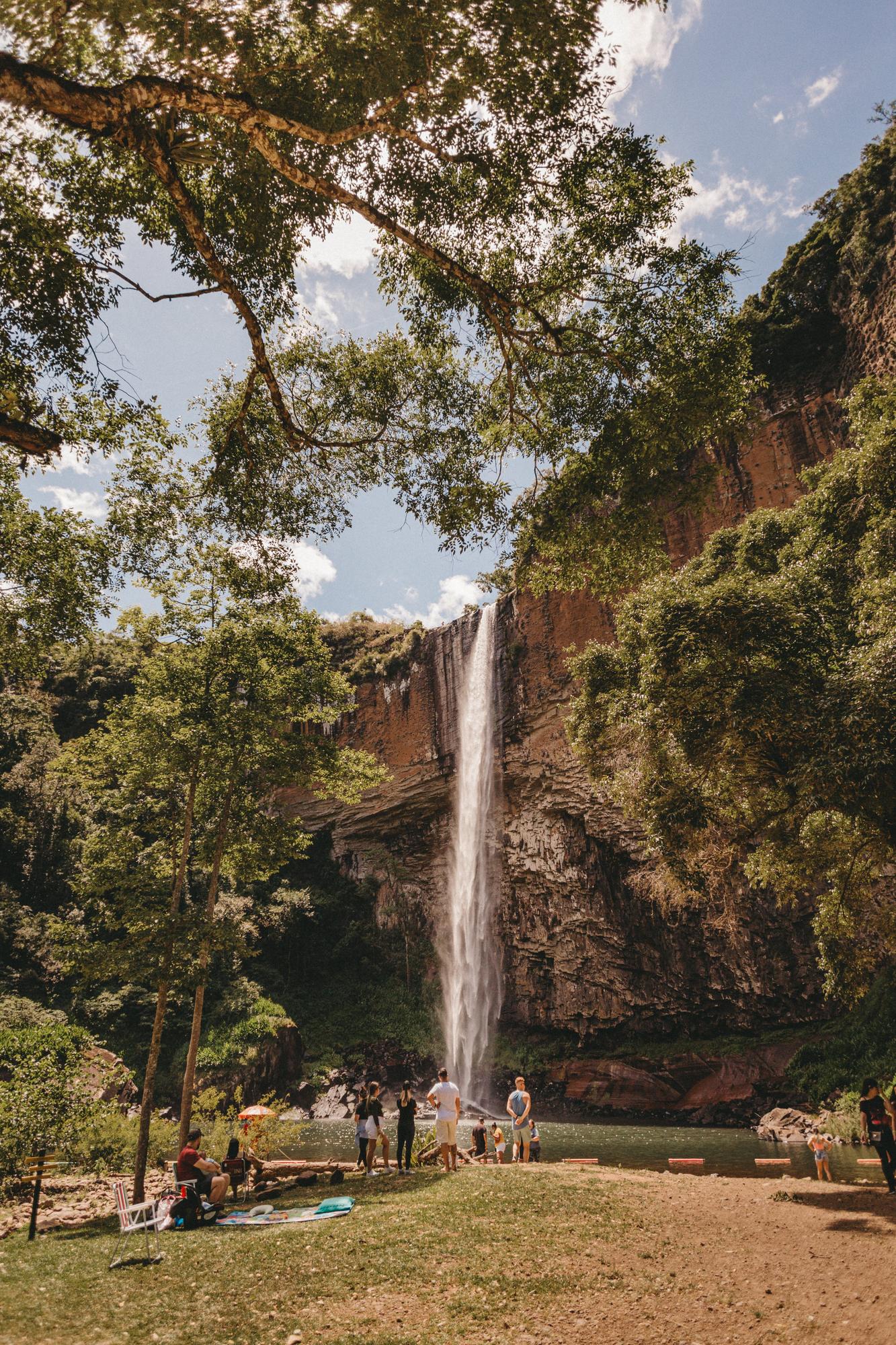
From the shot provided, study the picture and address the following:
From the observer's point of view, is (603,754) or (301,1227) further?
(603,754)

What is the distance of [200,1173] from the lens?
25.4 feet

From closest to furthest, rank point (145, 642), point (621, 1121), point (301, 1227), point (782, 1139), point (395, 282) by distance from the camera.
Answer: point (301, 1227) < point (395, 282) < point (145, 642) < point (782, 1139) < point (621, 1121)

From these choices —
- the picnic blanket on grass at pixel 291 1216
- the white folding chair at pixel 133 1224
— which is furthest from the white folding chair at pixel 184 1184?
the picnic blanket on grass at pixel 291 1216

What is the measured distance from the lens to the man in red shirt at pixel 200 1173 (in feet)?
24.9

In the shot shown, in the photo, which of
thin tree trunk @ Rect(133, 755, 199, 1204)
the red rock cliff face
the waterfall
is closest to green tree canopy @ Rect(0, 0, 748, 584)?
thin tree trunk @ Rect(133, 755, 199, 1204)

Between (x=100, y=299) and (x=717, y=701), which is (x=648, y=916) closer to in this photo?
(x=717, y=701)

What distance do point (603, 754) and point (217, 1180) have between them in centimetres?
907

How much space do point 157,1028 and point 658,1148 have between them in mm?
11264

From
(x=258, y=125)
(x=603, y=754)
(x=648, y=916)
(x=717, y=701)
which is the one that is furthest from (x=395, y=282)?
(x=648, y=916)

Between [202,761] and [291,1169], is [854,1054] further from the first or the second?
[202,761]

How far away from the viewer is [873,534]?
367 inches

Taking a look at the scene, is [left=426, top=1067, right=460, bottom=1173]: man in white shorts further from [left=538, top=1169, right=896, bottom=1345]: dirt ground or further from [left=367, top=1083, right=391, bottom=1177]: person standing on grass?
[left=538, top=1169, right=896, bottom=1345]: dirt ground

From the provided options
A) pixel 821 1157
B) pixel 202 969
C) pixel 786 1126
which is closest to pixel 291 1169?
pixel 202 969

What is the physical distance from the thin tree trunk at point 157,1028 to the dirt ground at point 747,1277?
6.23 meters
